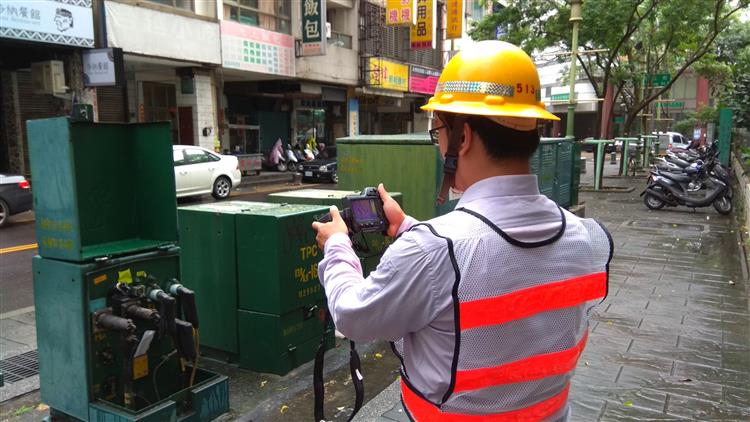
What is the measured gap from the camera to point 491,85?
1495 mm

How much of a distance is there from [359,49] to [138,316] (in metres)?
22.3

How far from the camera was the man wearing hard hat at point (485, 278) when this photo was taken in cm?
134

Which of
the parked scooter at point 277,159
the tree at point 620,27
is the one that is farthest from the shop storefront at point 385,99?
the tree at point 620,27

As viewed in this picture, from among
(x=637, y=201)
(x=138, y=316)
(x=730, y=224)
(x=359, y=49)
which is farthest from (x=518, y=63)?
(x=359, y=49)

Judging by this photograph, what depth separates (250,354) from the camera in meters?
4.10

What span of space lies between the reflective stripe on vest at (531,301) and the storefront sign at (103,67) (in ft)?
47.8

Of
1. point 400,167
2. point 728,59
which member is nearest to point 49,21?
Answer: point 400,167

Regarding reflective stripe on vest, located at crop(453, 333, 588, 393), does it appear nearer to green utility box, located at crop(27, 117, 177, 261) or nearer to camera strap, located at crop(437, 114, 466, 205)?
camera strap, located at crop(437, 114, 466, 205)

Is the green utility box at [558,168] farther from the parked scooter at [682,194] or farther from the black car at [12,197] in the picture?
the black car at [12,197]

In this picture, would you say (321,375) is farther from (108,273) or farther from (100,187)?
(100,187)

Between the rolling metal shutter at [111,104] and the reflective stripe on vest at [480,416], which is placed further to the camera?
the rolling metal shutter at [111,104]

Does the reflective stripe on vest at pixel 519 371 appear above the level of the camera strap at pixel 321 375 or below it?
above

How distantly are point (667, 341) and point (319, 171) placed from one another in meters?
15.6

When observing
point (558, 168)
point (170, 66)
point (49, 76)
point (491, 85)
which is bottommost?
point (558, 168)
